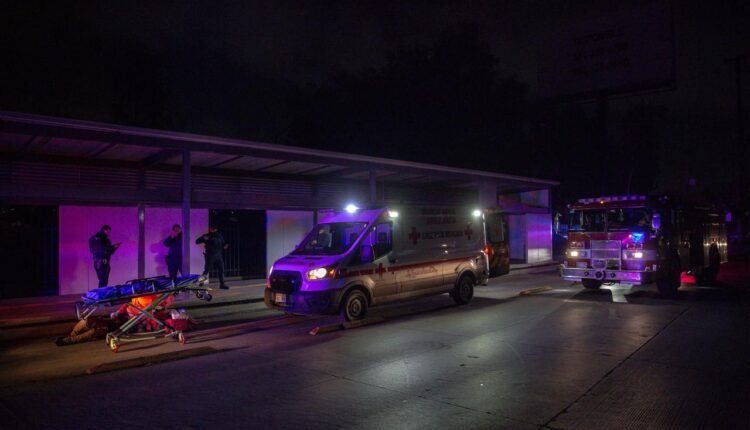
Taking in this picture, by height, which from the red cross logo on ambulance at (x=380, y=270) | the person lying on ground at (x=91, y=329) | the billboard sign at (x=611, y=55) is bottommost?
the person lying on ground at (x=91, y=329)

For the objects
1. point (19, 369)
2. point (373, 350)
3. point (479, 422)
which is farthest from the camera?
point (373, 350)

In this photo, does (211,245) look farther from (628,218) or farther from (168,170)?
(628,218)

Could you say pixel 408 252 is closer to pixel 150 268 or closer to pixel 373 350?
pixel 373 350

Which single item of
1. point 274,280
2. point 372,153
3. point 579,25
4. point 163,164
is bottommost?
point 274,280

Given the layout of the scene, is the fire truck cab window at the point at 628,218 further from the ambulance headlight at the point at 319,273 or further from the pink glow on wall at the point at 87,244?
the pink glow on wall at the point at 87,244

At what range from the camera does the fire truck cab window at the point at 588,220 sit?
45.0 feet

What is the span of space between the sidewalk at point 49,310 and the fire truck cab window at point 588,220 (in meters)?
9.08

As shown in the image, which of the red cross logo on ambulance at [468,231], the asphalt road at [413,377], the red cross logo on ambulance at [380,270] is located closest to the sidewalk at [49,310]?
the asphalt road at [413,377]

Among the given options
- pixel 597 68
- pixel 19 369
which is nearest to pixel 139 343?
pixel 19 369

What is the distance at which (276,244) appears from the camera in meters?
17.8

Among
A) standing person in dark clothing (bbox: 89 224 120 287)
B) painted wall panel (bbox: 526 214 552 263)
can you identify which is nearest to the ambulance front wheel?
standing person in dark clothing (bbox: 89 224 120 287)

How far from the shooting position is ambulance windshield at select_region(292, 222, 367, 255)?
1064 centimetres

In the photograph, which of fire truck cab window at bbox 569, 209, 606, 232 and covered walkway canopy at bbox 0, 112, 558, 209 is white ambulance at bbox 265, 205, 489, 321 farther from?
covered walkway canopy at bbox 0, 112, 558, 209

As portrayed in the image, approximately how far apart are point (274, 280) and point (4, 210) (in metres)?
8.38
